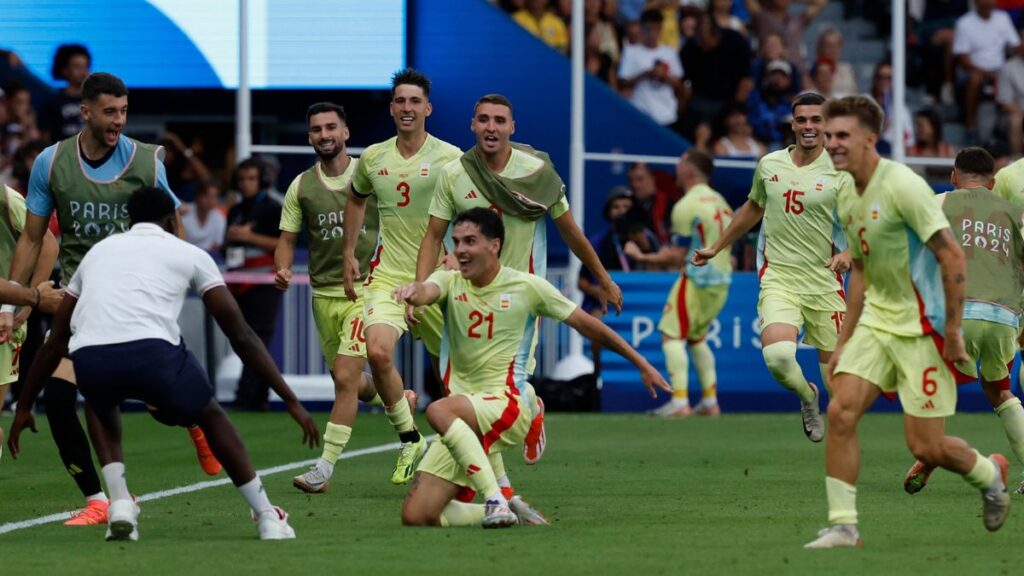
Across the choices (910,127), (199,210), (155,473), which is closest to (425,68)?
(199,210)

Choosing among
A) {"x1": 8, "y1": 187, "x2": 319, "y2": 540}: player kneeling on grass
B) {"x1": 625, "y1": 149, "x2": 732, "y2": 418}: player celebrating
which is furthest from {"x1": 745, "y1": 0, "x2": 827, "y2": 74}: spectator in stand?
{"x1": 8, "y1": 187, "x2": 319, "y2": 540}: player kneeling on grass

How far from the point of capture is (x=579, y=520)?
10695 mm

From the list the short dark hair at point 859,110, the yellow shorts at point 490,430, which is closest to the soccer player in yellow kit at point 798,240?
the yellow shorts at point 490,430

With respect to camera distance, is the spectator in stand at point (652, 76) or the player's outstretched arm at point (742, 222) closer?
the player's outstretched arm at point (742, 222)

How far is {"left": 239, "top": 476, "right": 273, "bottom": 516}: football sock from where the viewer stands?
9469 mm

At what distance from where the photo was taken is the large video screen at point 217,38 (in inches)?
866

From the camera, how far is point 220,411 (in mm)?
9477

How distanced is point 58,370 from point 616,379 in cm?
1074

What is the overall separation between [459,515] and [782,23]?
51.7 feet

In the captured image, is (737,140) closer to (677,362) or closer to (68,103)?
(677,362)

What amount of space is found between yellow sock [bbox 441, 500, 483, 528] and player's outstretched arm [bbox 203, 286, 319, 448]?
3.45ft

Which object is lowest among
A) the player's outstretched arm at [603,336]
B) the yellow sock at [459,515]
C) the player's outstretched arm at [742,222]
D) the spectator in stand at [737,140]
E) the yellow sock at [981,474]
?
the yellow sock at [459,515]

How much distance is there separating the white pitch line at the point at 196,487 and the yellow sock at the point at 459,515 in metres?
2.29

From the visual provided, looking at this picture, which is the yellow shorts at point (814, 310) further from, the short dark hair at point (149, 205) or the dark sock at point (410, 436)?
the short dark hair at point (149, 205)
